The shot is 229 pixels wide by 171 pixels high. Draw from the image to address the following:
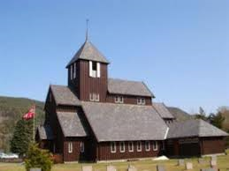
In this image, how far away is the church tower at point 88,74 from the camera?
5278cm

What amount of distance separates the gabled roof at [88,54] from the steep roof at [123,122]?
21.4 ft

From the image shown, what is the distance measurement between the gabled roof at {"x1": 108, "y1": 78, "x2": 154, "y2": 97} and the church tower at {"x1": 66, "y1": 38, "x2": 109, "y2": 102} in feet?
5.64

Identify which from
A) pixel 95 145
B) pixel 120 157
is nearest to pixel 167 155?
pixel 120 157

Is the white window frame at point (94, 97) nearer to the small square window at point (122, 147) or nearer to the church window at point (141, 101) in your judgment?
the church window at point (141, 101)

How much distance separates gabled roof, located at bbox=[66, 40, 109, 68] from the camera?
2119 inches

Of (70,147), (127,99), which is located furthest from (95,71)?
(70,147)

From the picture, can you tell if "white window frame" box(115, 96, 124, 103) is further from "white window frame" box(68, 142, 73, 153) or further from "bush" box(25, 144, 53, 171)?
"bush" box(25, 144, 53, 171)

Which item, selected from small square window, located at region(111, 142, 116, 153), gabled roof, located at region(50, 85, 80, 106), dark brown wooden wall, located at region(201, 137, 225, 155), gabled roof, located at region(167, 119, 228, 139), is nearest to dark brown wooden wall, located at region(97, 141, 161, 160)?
small square window, located at region(111, 142, 116, 153)

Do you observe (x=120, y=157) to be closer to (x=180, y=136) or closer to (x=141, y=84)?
(x=180, y=136)

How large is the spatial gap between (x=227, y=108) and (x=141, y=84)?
163 feet

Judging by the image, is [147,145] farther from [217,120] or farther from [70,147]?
[217,120]

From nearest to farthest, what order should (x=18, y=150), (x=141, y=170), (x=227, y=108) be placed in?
(x=141, y=170), (x=18, y=150), (x=227, y=108)

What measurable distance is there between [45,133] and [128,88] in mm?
14904

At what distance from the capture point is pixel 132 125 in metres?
51.7
